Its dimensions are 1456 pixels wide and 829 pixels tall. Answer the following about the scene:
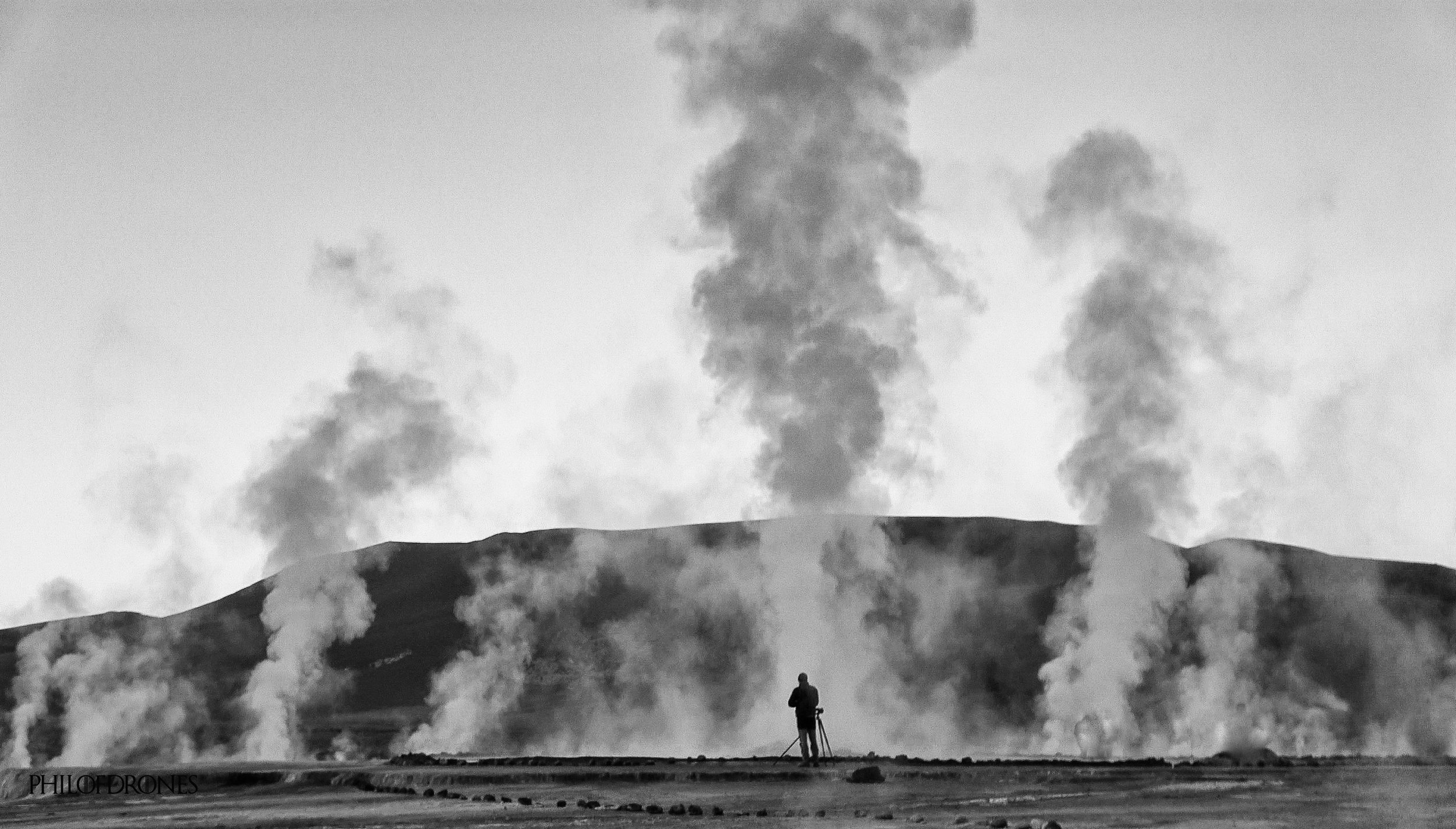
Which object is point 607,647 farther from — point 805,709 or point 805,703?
Result: point 805,703

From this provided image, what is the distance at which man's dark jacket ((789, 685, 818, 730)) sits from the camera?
39.0 metres

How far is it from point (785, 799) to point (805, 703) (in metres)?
8.97

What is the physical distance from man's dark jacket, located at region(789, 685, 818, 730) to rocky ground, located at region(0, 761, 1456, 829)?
4.49ft

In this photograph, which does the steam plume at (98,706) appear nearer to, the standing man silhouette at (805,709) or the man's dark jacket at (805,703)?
the standing man silhouette at (805,709)

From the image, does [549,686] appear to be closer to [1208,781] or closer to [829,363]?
[829,363]

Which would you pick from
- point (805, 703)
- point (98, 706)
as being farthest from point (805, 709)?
point (98, 706)

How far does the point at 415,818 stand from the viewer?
2709cm

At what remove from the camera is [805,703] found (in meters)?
39.0

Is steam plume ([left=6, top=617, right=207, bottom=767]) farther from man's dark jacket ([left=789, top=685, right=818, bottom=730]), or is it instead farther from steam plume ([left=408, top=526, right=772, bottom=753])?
man's dark jacket ([left=789, top=685, right=818, bottom=730])

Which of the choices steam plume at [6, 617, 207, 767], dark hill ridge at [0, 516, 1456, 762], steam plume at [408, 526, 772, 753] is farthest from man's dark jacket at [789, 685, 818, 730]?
steam plume at [6, 617, 207, 767]

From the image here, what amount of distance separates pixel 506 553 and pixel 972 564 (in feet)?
164

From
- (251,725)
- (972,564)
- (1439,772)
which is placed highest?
(972,564)

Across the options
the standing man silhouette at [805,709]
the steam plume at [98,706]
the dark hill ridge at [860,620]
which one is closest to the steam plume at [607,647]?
the dark hill ridge at [860,620]

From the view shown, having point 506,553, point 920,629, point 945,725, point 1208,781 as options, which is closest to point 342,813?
point 1208,781
